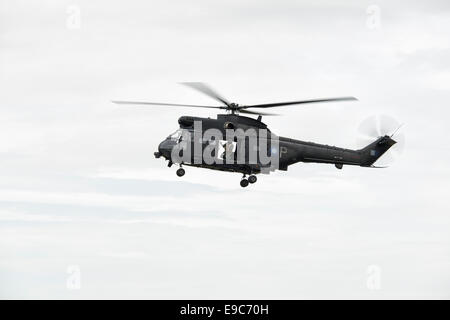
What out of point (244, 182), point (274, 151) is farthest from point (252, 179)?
point (274, 151)

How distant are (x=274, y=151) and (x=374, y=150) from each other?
911cm

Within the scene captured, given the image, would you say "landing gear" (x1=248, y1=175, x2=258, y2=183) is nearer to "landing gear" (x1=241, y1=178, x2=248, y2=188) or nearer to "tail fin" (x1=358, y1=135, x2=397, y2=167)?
"landing gear" (x1=241, y1=178, x2=248, y2=188)

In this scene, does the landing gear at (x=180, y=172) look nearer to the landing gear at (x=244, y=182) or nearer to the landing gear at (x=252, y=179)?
the landing gear at (x=244, y=182)

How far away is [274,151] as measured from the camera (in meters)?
54.3

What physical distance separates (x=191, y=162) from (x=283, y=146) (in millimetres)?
7004

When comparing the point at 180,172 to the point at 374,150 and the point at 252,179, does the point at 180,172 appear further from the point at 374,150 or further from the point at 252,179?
the point at 374,150

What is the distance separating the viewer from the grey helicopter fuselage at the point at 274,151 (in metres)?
52.4

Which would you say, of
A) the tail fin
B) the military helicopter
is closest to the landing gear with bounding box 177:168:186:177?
the military helicopter

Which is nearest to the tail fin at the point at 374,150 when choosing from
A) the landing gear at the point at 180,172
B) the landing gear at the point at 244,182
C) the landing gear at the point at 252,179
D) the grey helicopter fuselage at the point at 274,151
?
the grey helicopter fuselage at the point at 274,151

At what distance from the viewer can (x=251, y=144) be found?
53.3 m

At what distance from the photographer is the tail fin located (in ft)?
192
